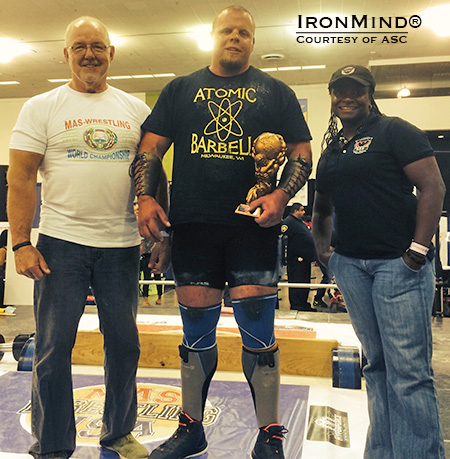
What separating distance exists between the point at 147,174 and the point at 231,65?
0.52 metres

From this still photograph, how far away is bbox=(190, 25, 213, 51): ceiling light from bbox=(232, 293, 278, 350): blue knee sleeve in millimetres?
6717

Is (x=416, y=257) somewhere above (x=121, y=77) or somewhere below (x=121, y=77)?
below

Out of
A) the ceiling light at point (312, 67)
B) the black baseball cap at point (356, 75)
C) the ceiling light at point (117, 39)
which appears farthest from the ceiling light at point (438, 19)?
the black baseball cap at point (356, 75)

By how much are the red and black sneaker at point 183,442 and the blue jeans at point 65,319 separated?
13.2 inches

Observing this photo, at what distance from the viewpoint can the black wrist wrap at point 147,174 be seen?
1825 millimetres

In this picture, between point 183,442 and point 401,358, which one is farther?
point 183,442

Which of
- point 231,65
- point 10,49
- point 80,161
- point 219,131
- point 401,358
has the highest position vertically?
point 10,49

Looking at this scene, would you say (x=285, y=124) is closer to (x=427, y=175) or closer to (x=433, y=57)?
(x=427, y=175)

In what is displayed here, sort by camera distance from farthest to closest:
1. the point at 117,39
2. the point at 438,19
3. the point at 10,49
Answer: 1. the point at 10,49
2. the point at 117,39
3. the point at 438,19

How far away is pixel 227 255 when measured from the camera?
6.03 ft

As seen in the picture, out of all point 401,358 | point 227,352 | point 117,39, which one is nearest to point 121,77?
point 117,39

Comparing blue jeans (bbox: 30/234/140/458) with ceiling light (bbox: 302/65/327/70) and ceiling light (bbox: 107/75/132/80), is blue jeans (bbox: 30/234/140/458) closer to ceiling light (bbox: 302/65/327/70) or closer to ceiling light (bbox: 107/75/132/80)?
ceiling light (bbox: 302/65/327/70)

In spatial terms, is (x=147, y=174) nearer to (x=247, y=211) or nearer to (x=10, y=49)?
(x=247, y=211)

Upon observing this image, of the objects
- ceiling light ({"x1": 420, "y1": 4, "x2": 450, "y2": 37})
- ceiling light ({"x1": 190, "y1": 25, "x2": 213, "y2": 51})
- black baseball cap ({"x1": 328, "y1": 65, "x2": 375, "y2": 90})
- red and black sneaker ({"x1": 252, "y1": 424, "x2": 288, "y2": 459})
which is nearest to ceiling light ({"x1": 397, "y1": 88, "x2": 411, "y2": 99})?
ceiling light ({"x1": 420, "y1": 4, "x2": 450, "y2": 37})
